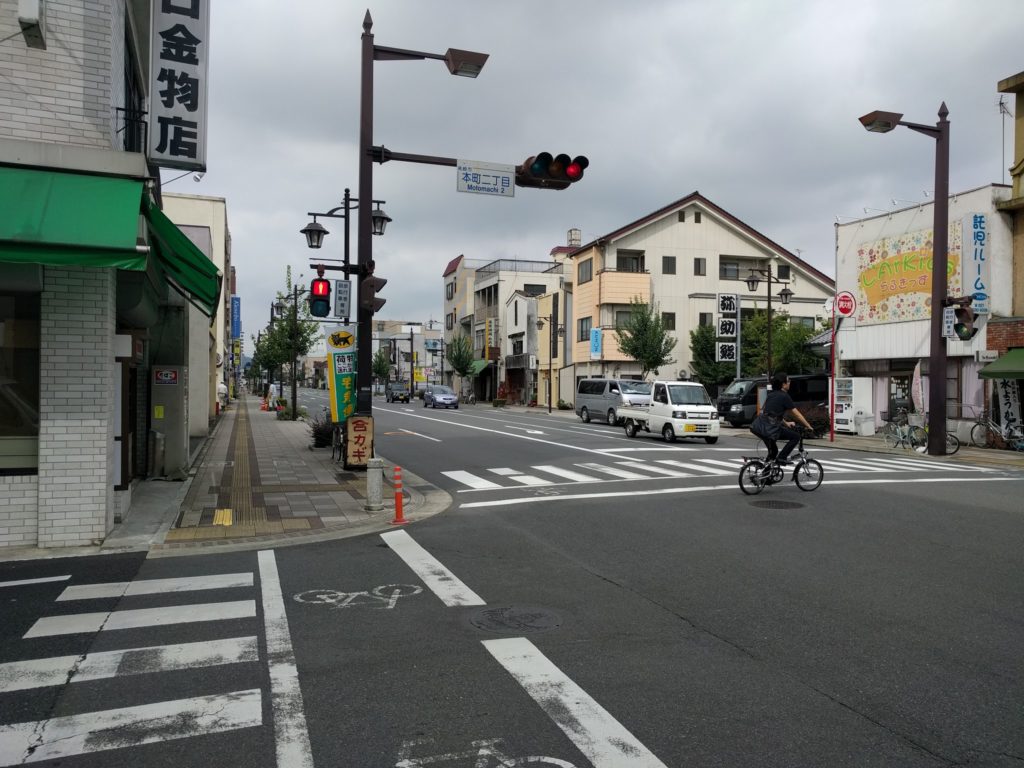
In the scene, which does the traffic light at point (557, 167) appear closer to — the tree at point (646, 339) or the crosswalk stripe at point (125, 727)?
the crosswalk stripe at point (125, 727)

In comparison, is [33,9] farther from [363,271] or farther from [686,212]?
[686,212]

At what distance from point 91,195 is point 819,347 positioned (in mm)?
33511

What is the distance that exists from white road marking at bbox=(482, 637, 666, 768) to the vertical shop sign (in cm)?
782

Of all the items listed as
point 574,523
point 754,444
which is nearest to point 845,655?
point 574,523

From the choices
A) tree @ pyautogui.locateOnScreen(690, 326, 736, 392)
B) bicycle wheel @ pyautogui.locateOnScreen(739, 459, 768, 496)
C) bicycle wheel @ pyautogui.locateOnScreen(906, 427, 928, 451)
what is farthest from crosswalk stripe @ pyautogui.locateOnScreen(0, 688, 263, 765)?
tree @ pyautogui.locateOnScreen(690, 326, 736, 392)

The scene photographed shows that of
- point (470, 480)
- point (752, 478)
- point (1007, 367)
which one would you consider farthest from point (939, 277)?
point (470, 480)

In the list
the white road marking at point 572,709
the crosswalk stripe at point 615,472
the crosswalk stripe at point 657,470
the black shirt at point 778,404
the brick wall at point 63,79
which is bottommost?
the crosswalk stripe at point 615,472

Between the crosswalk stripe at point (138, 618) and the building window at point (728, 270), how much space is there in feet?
161

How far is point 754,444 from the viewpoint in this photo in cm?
2416

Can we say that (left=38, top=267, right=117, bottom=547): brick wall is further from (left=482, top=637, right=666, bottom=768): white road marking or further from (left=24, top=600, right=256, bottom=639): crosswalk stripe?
(left=482, top=637, right=666, bottom=768): white road marking

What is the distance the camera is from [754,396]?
3175 cm

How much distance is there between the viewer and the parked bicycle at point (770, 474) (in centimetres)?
1279

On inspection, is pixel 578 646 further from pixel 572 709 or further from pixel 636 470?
pixel 636 470

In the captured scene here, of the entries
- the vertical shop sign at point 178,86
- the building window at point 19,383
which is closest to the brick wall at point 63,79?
the vertical shop sign at point 178,86
